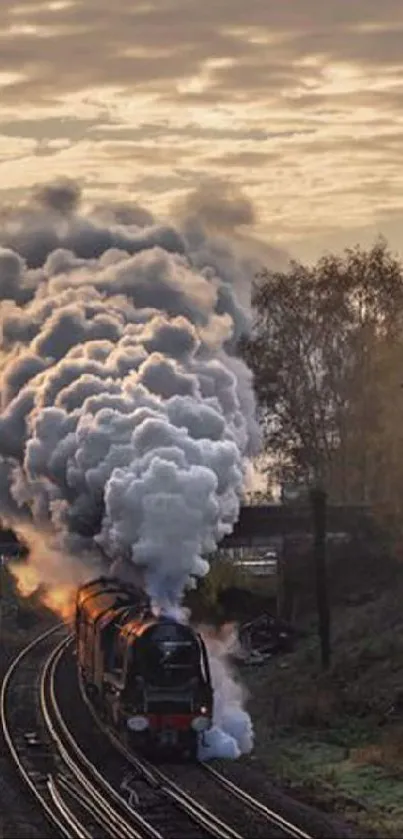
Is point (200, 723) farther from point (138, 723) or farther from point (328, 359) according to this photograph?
point (328, 359)

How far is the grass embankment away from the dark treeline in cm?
1388

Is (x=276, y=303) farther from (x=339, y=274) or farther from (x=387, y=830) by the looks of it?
(x=387, y=830)

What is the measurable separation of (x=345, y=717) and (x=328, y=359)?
3942cm

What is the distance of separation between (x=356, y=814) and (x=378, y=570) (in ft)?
154

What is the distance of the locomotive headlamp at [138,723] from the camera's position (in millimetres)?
38312

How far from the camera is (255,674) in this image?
6234 cm

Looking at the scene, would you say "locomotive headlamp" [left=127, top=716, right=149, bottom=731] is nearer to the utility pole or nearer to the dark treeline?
the utility pole

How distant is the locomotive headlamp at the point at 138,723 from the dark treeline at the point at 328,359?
156ft

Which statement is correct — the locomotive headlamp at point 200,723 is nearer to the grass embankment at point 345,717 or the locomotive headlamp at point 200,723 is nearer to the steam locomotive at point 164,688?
the steam locomotive at point 164,688

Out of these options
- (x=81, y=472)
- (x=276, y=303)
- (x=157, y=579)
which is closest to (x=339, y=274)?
(x=276, y=303)

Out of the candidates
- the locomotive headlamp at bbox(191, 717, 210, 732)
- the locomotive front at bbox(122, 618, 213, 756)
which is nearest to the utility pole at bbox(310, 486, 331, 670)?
the locomotive front at bbox(122, 618, 213, 756)

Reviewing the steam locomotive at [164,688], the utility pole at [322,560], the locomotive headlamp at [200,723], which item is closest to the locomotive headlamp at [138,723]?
the steam locomotive at [164,688]

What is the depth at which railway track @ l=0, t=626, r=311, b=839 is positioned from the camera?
30328 mm

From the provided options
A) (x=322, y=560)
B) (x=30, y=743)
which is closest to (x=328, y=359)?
(x=322, y=560)
